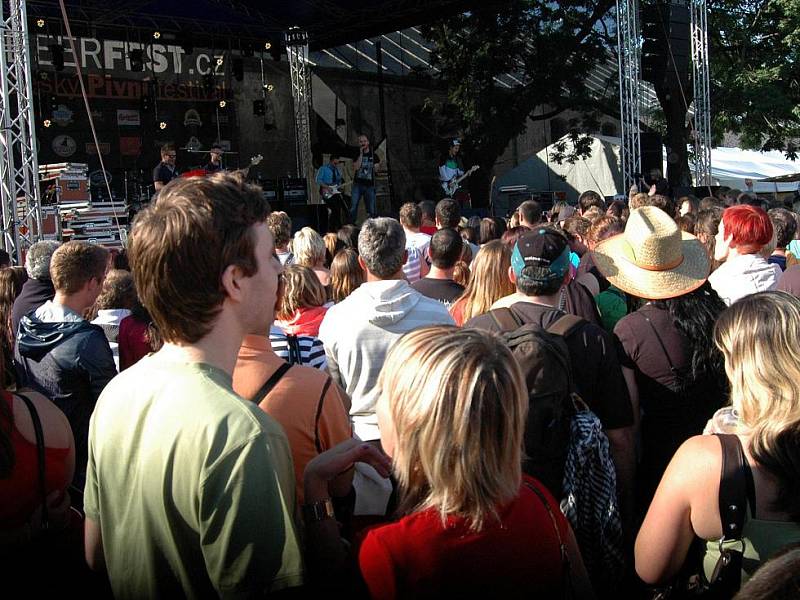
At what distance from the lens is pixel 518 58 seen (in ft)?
61.8

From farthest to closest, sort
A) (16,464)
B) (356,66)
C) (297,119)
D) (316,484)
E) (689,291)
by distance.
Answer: (356,66), (297,119), (689,291), (16,464), (316,484)

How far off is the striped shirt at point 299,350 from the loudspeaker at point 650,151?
475 inches

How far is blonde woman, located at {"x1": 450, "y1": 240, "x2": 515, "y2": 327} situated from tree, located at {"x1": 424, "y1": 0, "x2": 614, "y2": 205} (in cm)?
1552

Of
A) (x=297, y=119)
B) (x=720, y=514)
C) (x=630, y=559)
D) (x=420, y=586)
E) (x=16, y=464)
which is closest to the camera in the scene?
(x=420, y=586)

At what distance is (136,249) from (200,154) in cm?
1716

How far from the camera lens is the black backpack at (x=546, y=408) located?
2400 mm

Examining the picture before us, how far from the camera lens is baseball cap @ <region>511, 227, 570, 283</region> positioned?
116 inches

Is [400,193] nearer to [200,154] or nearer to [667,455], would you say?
[200,154]

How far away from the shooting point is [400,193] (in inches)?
829

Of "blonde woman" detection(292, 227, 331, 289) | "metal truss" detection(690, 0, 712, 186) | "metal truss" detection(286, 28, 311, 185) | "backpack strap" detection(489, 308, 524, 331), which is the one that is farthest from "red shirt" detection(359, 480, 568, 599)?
"metal truss" detection(286, 28, 311, 185)

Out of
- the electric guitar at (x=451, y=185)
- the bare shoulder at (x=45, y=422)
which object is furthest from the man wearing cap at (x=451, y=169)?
the bare shoulder at (x=45, y=422)

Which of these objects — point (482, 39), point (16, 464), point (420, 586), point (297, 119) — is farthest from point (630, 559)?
point (482, 39)

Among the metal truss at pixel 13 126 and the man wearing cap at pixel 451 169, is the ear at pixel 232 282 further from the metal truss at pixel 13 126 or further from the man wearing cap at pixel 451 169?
the man wearing cap at pixel 451 169

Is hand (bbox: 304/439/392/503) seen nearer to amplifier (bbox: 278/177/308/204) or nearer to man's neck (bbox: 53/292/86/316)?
man's neck (bbox: 53/292/86/316)
